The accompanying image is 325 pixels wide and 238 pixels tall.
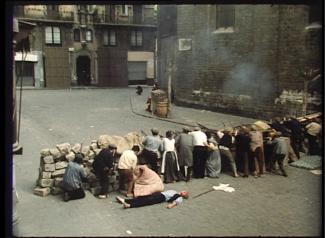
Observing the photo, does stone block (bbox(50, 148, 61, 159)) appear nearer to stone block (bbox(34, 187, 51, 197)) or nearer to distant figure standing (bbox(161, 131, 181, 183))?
stone block (bbox(34, 187, 51, 197))

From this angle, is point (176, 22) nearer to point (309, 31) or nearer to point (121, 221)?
point (309, 31)

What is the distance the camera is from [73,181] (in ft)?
29.1

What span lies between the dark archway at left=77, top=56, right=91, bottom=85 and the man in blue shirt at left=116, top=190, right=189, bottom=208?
46.8ft

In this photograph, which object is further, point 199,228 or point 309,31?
point 309,31

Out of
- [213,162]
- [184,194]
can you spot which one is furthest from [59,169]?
[213,162]

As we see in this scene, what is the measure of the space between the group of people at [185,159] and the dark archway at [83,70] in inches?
501

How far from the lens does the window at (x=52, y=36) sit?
23120mm

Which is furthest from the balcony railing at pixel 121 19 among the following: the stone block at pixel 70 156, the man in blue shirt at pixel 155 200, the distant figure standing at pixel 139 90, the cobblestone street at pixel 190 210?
the man in blue shirt at pixel 155 200

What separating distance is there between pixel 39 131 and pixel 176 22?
11232 mm

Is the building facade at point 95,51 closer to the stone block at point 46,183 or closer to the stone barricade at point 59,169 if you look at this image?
the stone barricade at point 59,169

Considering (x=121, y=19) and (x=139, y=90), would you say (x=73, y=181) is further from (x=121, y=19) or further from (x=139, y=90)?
(x=121, y=19)

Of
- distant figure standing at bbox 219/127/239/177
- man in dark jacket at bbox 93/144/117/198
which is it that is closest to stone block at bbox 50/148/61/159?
man in dark jacket at bbox 93/144/117/198

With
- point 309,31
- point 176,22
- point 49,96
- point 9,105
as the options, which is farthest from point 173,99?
point 9,105

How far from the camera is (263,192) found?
9.83 meters
